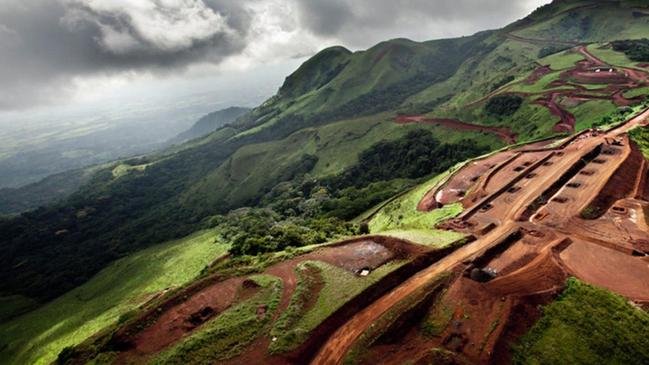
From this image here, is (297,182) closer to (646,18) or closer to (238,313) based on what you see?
(238,313)

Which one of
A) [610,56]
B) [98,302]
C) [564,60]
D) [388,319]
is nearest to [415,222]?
[388,319]

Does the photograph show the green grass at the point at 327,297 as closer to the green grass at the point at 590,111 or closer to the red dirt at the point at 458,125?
the green grass at the point at 590,111

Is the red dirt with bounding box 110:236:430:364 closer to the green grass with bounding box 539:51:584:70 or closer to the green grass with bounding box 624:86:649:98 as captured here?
the green grass with bounding box 624:86:649:98

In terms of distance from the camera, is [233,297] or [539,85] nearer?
[233,297]

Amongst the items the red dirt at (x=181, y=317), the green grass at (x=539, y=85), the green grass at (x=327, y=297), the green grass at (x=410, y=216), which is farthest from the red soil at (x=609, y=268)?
the green grass at (x=539, y=85)

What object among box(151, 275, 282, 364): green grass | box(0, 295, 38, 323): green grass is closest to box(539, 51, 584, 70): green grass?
box(151, 275, 282, 364): green grass

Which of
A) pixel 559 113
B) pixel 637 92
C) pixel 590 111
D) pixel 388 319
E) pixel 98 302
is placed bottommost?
pixel 98 302

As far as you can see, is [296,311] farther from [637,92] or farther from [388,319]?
[637,92]
